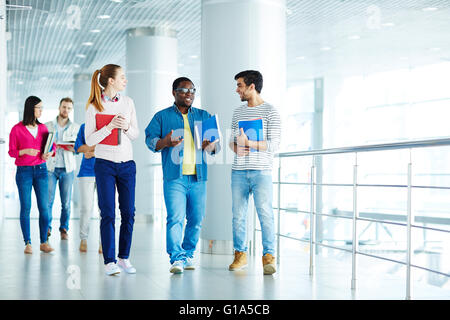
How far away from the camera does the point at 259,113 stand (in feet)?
11.9

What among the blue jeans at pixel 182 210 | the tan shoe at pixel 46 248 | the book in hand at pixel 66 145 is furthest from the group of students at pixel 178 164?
the book in hand at pixel 66 145

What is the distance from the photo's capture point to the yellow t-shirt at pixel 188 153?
11.9 feet

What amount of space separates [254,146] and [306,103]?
42.4ft

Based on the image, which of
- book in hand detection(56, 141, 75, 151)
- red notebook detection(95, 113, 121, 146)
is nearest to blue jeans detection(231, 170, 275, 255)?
red notebook detection(95, 113, 121, 146)

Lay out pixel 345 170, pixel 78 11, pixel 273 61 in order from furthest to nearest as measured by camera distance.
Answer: pixel 345 170
pixel 78 11
pixel 273 61

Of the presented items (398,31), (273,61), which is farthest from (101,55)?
(273,61)

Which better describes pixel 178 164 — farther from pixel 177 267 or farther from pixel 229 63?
pixel 229 63

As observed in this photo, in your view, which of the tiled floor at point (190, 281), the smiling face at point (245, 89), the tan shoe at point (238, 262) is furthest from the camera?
the tan shoe at point (238, 262)

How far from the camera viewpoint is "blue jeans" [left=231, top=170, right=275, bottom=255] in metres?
3.62

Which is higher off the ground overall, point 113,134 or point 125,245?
point 113,134

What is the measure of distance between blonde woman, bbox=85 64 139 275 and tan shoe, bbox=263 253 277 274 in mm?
858

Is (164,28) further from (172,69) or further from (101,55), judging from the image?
Result: (101,55)

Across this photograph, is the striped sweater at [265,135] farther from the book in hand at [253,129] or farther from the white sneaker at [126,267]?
the white sneaker at [126,267]

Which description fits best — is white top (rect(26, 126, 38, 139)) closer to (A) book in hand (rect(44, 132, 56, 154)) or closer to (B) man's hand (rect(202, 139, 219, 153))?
(A) book in hand (rect(44, 132, 56, 154))
